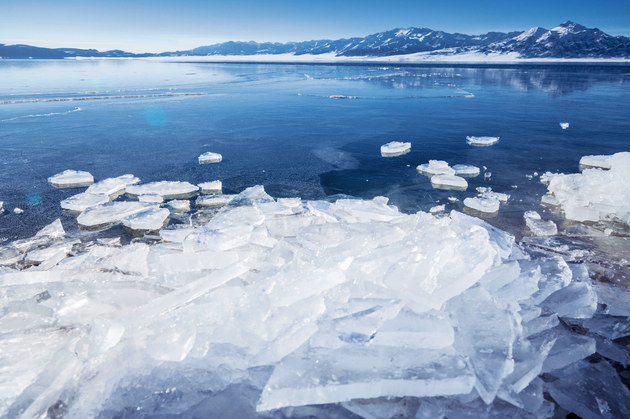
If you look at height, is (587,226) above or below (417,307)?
below

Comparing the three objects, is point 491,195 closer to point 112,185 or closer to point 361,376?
point 361,376

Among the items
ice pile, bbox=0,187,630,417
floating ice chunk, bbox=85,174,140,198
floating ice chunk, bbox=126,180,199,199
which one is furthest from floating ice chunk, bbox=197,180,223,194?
ice pile, bbox=0,187,630,417

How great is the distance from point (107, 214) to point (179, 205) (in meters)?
0.72

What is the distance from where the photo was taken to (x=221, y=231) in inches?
94.1

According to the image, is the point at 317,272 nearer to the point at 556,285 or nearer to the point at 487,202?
the point at 556,285

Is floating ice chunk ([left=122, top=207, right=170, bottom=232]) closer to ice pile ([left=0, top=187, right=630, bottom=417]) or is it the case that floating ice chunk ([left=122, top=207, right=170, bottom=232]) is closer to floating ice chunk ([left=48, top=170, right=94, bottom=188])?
ice pile ([left=0, top=187, right=630, bottom=417])

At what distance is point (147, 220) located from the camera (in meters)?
3.29

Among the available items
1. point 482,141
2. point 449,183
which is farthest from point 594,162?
point 449,183

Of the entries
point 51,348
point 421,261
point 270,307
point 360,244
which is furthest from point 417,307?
point 51,348

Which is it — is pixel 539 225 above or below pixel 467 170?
below

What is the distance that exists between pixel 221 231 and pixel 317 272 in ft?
3.30

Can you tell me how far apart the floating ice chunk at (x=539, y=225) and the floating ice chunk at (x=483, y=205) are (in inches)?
12.0

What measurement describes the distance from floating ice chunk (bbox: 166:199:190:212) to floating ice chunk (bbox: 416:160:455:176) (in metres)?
3.27

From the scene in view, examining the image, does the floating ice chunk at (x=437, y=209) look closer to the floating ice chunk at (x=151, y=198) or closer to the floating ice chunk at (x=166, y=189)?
the floating ice chunk at (x=166, y=189)
